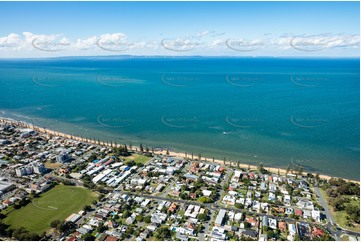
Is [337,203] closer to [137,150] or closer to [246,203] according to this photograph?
[246,203]

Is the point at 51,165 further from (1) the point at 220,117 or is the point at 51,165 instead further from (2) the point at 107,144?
(1) the point at 220,117

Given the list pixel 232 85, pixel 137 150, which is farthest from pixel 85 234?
pixel 232 85

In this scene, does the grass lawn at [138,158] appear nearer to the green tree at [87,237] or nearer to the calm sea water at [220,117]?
the calm sea water at [220,117]

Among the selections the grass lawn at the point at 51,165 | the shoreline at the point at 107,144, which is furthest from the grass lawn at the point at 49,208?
the shoreline at the point at 107,144

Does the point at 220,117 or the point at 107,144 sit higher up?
the point at 220,117

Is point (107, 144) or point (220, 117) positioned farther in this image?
point (220, 117)

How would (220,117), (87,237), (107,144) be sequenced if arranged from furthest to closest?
1. (220,117)
2. (107,144)
3. (87,237)

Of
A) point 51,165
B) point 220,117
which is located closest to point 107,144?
point 51,165

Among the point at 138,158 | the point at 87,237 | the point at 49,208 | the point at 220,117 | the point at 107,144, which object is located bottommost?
the point at 49,208
